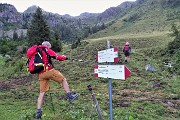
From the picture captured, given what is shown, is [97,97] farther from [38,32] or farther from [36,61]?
[38,32]

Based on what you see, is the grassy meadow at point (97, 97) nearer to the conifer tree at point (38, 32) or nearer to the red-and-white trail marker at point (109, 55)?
the red-and-white trail marker at point (109, 55)

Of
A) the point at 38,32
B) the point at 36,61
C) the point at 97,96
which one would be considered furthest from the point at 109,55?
the point at 38,32

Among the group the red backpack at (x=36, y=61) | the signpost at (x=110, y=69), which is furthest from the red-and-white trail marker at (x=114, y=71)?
the red backpack at (x=36, y=61)

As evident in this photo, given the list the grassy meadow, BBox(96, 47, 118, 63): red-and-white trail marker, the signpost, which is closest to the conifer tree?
the grassy meadow

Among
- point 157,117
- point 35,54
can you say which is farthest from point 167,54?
point 35,54

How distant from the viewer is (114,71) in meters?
9.23

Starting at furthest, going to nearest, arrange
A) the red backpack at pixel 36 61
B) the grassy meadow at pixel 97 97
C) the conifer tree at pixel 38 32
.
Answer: the conifer tree at pixel 38 32
the grassy meadow at pixel 97 97
the red backpack at pixel 36 61

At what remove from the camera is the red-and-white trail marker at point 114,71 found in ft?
29.1

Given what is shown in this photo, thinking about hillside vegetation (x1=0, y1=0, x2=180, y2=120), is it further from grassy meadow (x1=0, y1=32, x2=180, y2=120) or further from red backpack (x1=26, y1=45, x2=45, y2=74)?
red backpack (x1=26, y1=45, x2=45, y2=74)

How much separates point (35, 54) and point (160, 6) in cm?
19479

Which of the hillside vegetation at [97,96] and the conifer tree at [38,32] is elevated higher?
the conifer tree at [38,32]

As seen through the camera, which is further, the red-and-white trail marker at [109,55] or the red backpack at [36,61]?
the red backpack at [36,61]

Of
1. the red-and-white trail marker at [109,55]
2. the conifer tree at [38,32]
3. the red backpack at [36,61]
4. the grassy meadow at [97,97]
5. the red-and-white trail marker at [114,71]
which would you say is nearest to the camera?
the red-and-white trail marker at [114,71]

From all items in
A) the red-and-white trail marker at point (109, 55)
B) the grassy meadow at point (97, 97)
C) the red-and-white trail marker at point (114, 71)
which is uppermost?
the red-and-white trail marker at point (109, 55)
